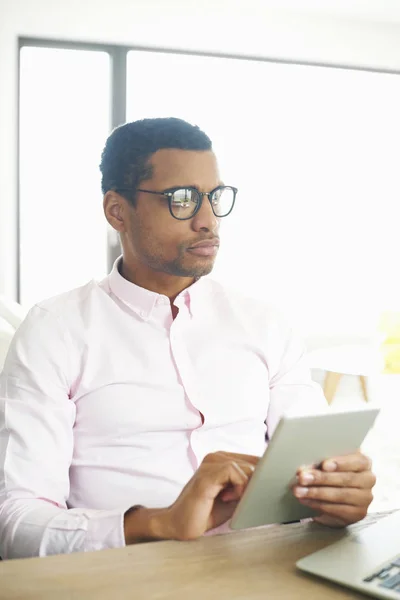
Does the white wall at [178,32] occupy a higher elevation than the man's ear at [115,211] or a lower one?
higher

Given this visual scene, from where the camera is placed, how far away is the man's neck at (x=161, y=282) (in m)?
1.47

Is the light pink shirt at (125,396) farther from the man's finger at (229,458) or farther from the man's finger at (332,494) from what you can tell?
the man's finger at (332,494)

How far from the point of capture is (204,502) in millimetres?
957

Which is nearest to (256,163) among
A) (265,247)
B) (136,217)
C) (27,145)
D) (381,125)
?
(265,247)

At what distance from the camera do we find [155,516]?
1.03 metres

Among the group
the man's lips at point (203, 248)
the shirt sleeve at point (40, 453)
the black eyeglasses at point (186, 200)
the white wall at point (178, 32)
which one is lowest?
the shirt sleeve at point (40, 453)

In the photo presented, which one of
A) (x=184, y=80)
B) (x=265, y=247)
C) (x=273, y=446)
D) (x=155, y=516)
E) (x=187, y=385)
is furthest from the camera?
(x=265, y=247)

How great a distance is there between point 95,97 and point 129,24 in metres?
0.56

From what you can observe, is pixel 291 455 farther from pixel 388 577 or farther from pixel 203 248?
pixel 203 248

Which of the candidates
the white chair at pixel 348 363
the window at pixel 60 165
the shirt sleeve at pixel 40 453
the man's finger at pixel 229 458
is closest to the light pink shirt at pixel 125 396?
the shirt sleeve at pixel 40 453

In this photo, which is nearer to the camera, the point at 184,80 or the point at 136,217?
the point at 136,217

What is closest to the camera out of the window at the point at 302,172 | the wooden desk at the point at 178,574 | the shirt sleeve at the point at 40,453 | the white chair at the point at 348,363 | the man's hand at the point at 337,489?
the wooden desk at the point at 178,574

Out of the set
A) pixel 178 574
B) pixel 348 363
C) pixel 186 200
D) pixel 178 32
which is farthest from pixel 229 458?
pixel 178 32

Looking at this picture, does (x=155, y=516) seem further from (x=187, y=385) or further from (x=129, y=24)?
(x=129, y=24)
